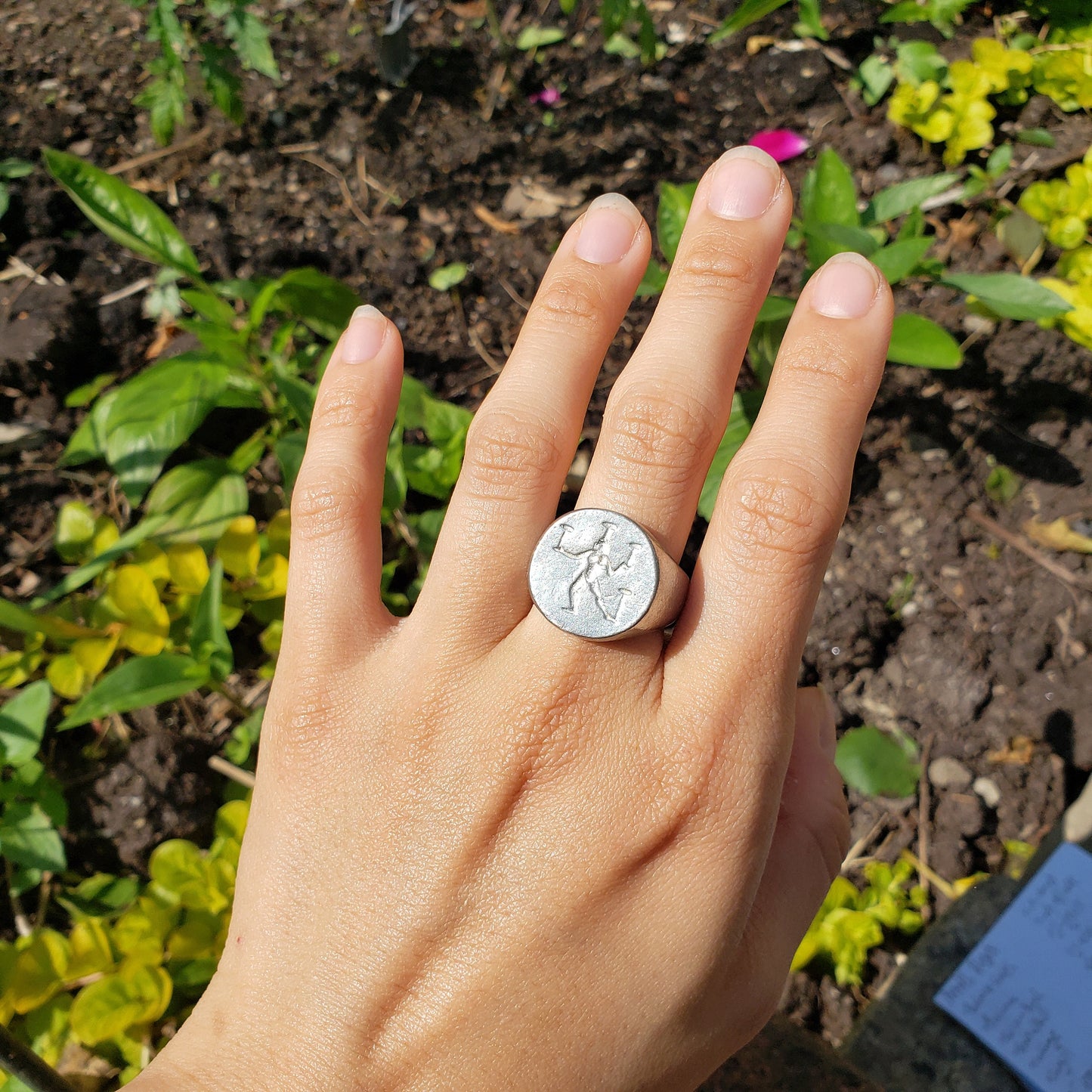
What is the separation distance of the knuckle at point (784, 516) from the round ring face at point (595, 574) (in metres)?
0.19

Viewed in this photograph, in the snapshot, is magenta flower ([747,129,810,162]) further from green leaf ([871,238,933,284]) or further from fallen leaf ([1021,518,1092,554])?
fallen leaf ([1021,518,1092,554])

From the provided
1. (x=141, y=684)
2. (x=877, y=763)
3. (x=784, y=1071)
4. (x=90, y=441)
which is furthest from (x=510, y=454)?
(x=90, y=441)

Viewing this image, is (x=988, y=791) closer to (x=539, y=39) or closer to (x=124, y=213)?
(x=124, y=213)

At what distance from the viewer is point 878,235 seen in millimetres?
2209

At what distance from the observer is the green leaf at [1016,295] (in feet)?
7.26

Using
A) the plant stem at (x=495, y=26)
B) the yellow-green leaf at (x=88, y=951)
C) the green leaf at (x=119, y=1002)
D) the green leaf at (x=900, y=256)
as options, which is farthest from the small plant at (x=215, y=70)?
the green leaf at (x=119, y=1002)

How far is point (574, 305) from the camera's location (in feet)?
5.55

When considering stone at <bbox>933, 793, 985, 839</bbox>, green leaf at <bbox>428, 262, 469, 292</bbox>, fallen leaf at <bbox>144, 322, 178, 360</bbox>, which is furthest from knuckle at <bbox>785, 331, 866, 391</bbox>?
fallen leaf at <bbox>144, 322, 178, 360</bbox>

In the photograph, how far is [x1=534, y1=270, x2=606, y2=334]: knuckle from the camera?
5.53ft

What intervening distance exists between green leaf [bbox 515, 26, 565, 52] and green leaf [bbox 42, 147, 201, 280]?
1940mm

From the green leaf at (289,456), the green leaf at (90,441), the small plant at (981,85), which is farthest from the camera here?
the small plant at (981,85)

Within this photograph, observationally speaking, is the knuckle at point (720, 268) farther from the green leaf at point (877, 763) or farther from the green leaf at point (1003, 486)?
the green leaf at point (1003, 486)

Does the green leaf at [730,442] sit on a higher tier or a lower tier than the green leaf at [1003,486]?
higher

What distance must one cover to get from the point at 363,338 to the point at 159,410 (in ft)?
2.58
